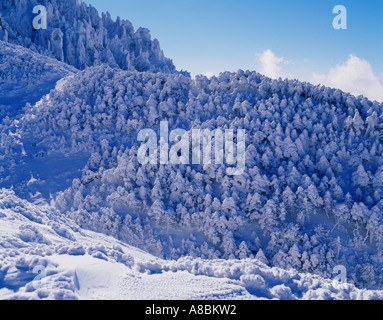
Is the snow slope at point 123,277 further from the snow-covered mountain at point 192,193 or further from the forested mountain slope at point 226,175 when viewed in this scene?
the forested mountain slope at point 226,175

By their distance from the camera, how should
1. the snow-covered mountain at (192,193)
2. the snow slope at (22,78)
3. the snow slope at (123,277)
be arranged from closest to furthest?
the snow slope at (123,277)
the snow-covered mountain at (192,193)
the snow slope at (22,78)

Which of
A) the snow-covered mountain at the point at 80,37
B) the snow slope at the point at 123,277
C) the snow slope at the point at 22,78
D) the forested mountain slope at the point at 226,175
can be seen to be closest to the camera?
the snow slope at the point at 123,277

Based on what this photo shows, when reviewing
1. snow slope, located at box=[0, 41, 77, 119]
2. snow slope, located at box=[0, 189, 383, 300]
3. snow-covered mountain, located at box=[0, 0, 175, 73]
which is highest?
snow-covered mountain, located at box=[0, 0, 175, 73]

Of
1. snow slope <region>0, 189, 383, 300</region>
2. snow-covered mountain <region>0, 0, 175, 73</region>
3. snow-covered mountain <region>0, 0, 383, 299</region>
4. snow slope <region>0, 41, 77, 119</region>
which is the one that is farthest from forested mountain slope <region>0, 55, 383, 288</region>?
snow-covered mountain <region>0, 0, 175, 73</region>

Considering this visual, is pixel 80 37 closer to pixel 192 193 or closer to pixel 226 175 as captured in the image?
pixel 192 193

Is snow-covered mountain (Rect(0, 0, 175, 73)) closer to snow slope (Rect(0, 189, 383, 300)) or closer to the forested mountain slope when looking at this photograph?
the forested mountain slope

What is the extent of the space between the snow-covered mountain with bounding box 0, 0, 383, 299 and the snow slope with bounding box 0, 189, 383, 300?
3 cm

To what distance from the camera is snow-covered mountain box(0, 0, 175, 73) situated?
3734 cm

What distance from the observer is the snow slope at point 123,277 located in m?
5.16

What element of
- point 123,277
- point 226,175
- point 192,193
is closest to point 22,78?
point 192,193

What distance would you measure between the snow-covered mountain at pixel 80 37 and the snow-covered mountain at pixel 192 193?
21.5m

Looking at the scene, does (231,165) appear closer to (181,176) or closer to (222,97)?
(181,176)

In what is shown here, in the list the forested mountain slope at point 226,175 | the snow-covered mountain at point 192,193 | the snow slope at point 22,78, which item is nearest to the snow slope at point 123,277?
the snow-covered mountain at point 192,193
